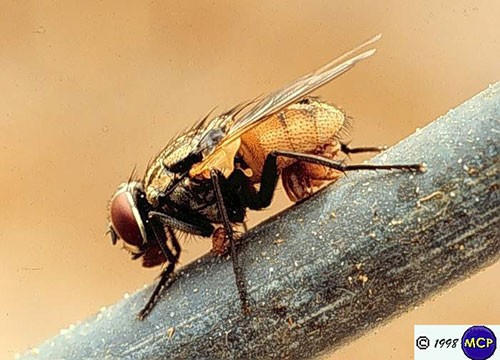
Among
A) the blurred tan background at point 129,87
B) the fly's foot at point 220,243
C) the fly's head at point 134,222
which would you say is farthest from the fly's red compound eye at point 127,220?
the blurred tan background at point 129,87

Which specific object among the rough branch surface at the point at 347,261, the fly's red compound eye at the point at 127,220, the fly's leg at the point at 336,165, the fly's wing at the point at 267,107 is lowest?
the rough branch surface at the point at 347,261

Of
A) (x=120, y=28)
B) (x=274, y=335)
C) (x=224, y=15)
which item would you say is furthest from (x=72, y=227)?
(x=274, y=335)

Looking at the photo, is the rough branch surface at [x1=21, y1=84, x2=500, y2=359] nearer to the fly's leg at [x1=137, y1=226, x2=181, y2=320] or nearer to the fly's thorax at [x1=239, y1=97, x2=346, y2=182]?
the fly's leg at [x1=137, y1=226, x2=181, y2=320]

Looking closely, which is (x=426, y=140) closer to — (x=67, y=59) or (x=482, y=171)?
(x=482, y=171)

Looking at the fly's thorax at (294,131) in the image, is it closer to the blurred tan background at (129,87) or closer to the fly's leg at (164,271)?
the fly's leg at (164,271)

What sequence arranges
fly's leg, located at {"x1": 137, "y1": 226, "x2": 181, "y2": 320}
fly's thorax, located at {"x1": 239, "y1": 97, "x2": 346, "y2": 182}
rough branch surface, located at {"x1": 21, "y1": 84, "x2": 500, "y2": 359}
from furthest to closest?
fly's thorax, located at {"x1": 239, "y1": 97, "x2": 346, "y2": 182}
fly's leg, located at {"x1": 137, "y1": 226, "x2": 181, "y2": 320}
rough branch surface, located at {"x1": 21, "y1": 84, "x2": 500, "y2": 359}

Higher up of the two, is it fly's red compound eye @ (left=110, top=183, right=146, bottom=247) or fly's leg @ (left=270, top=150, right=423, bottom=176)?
fly's red compound eye @ (left=110, top=183, right=146, bottom=247)

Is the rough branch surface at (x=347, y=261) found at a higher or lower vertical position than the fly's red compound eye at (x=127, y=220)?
lower

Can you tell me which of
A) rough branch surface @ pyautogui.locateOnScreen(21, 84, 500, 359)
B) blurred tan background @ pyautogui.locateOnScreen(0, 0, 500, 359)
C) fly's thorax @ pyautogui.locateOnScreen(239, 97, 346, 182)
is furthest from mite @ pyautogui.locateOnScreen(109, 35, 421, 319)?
blurred tan background @ pyautogui.locateOnScreen(0, 0, 500, 359)
